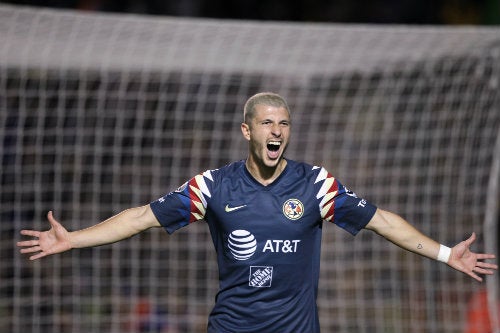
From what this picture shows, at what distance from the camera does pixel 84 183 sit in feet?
28.3

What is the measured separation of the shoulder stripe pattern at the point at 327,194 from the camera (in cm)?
443

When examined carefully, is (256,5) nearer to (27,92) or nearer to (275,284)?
(27,92)

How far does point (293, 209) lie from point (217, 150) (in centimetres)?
472

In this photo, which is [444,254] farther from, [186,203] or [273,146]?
[186,203]

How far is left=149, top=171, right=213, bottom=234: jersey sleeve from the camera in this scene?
4.45 metres

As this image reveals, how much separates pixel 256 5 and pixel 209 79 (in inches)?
153

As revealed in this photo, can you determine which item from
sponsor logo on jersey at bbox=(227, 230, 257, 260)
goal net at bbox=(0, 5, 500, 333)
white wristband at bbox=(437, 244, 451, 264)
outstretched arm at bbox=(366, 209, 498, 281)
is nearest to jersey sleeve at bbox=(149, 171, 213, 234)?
sponsor logo on jersey at bbox=(227, 230, 257, 260)

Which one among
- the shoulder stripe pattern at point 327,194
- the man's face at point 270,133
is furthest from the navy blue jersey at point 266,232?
the man's face at point 270,133

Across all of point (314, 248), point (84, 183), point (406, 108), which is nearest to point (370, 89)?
point (406, 108)

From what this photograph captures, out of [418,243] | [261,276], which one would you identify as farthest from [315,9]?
[261,276]

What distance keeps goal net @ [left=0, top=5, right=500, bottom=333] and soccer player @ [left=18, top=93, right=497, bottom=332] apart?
339cm

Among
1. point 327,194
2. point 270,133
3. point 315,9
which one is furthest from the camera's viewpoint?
point 315,9

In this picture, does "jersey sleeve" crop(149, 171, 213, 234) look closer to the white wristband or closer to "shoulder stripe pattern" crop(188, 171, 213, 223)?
"shoulder stripe pattern" crop(188, 171, 213, 223)

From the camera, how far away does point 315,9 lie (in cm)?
1223
